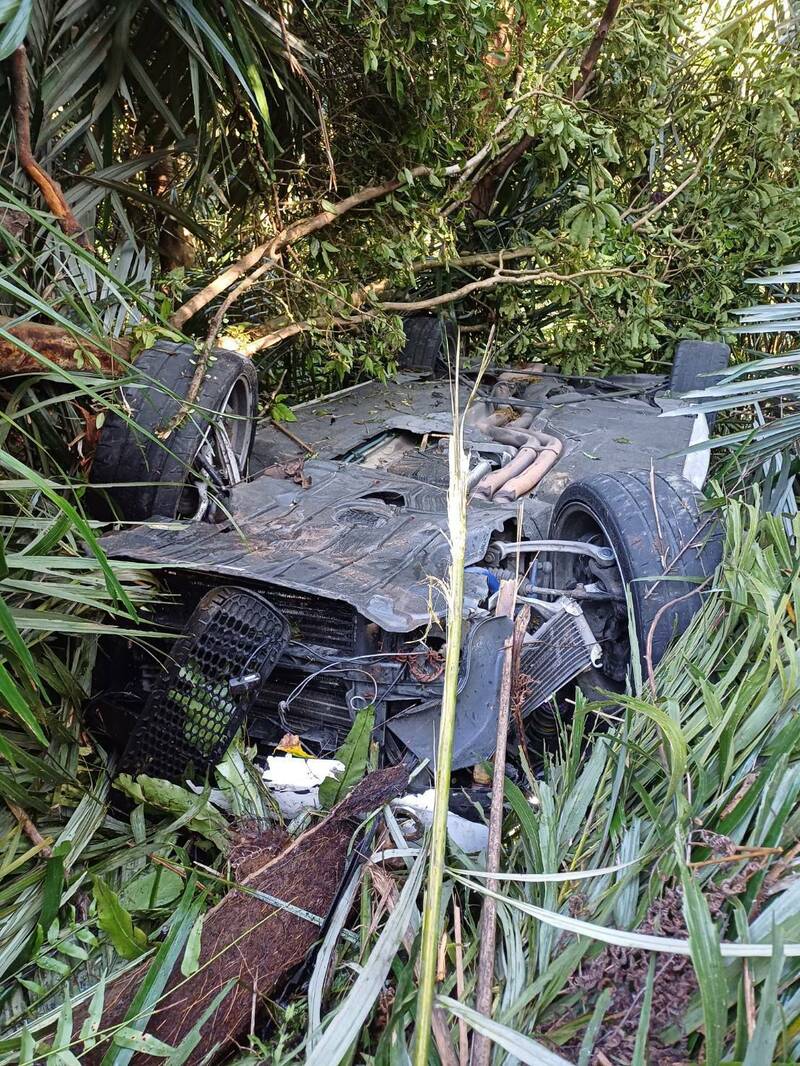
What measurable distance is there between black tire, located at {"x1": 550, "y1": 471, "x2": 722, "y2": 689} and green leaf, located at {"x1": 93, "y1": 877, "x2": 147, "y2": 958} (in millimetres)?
1609

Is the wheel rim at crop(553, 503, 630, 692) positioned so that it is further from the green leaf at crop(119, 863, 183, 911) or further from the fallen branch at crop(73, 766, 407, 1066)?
the green leaf at crop(119, 863, 183, 911)

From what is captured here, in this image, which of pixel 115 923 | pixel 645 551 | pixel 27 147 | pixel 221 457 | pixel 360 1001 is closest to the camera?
pixel 360 1001

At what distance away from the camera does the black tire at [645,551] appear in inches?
98.6

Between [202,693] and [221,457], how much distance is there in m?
1.31

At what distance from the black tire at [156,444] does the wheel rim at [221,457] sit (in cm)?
2

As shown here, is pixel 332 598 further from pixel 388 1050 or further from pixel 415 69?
pixel 415 69

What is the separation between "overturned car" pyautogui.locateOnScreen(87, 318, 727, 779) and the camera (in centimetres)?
226

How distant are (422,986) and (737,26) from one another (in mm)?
6005

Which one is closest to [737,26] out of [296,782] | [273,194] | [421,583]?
[273,194]

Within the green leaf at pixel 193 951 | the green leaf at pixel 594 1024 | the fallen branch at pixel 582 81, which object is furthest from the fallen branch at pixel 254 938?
the fallen branch at pixel 582 81

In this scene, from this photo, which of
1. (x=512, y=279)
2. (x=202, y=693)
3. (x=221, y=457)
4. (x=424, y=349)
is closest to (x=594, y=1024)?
(x=202, y=693)

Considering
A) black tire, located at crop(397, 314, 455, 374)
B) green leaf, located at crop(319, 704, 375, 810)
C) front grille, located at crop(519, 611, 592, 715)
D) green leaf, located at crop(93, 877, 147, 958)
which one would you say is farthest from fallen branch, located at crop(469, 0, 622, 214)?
green leaf, located at crop(93, 877, 147, 958)

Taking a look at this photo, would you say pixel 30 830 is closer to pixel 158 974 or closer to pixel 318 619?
pixel 158 974

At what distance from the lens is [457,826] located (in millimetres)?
1989
